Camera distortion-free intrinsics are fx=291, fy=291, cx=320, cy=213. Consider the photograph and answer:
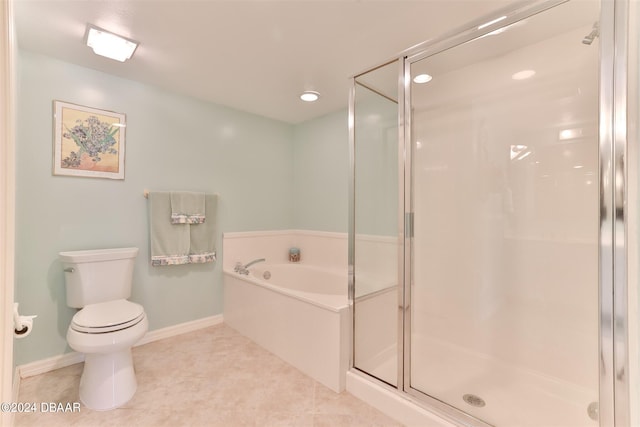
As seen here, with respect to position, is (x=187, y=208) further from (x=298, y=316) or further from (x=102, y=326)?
(x=298, y=316)

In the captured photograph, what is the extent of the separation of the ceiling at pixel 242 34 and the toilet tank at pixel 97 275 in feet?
4.47

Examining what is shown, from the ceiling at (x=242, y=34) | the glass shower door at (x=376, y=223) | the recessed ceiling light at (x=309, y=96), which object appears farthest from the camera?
the recessed ceiling light at (x=309, y=96)

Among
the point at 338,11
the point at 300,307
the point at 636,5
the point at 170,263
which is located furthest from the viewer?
the point at 170,263

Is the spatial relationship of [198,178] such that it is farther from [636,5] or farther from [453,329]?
[636,5]

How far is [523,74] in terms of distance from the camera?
73.8 inches

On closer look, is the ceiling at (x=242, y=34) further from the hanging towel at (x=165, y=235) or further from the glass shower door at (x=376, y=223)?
the hanging towel at (x=165, y=235)

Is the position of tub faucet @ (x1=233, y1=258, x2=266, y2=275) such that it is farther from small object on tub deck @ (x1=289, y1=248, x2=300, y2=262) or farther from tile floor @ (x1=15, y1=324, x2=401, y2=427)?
tile floor @ (x1=15, y1=324, x2=401, y2=427)

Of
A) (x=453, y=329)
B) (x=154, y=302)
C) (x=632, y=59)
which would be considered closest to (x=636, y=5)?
(x=632, y=59)

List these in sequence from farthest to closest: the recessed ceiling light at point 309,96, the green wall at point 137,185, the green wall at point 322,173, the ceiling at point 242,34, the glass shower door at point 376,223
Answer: the green wall at point 322,173 < the recessed ceiling light at point 309,96 < the green wall at point 137,185 < the glass shower door at point 376,223 < the ceiling at point 242,34

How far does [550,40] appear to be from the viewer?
175cm

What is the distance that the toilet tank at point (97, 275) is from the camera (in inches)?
76.7

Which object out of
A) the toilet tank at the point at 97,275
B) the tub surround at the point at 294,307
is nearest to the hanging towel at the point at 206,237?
the tub surround at the point at 294,307

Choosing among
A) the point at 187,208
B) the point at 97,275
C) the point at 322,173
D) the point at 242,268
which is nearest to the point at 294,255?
the point at 242,268

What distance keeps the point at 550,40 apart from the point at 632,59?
1704mm
